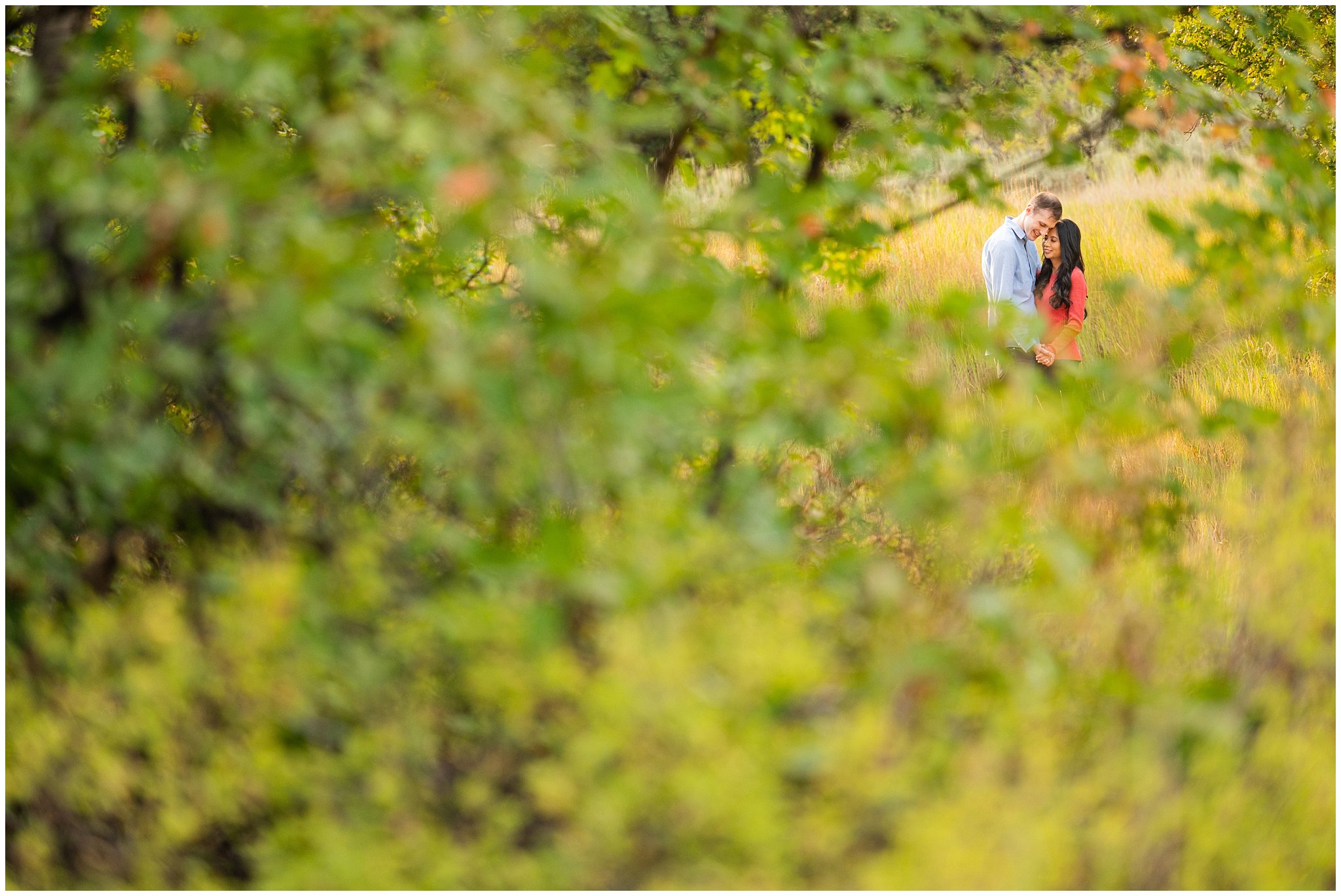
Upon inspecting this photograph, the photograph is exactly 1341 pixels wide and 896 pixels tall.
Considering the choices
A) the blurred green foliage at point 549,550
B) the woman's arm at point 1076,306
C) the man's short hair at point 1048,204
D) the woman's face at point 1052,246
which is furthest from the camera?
the woman's arm at point 1076,306

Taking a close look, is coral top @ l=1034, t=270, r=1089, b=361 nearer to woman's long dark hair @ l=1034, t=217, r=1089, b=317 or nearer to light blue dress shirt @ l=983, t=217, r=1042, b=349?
woman's long dark hair @ l=1034, t=217, r=1089, b=317

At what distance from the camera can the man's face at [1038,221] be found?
5086mm

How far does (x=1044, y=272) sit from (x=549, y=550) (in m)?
4.86

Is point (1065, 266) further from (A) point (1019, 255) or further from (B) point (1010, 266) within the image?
(B) point (1010, 266)

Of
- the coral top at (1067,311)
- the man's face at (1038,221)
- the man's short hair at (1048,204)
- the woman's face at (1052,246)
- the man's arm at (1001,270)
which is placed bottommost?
the coral top at (1067,311)

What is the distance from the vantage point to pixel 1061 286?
531 centimetres

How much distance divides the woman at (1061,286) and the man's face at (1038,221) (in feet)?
0.16

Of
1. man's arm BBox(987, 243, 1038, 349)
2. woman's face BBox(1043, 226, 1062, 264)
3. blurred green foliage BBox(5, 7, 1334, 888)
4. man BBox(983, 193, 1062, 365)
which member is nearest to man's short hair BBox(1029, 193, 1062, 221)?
man BBox(983, 193, 1062, 365)

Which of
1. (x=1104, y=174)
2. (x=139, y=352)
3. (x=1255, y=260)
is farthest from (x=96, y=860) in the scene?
(x=1104, y=174)

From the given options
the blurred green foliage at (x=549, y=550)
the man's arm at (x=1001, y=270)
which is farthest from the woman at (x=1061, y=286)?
the blurred green foliage at (x=549, y=550)

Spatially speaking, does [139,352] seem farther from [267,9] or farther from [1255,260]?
[1255,260]

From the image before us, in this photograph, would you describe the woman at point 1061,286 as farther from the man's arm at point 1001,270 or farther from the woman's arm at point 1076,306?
the man's arm at point 1001,270

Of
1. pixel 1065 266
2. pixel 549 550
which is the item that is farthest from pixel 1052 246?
pixel 549 550

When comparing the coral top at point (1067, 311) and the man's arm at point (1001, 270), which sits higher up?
the man's arm at point (1001, 270)
